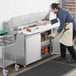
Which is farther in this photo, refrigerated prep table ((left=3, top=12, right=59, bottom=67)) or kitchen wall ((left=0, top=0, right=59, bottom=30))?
kitchen wall ((left=0, top=0, right=59, bottom=30))

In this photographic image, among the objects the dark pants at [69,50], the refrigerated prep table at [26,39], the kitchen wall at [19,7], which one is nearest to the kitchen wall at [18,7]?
the kitchen wall at [19,7]

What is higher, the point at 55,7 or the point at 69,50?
the point at 55,7

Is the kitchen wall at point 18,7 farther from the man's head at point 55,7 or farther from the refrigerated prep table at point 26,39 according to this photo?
the man's head at point 55,7

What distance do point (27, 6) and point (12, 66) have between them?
1.49 m

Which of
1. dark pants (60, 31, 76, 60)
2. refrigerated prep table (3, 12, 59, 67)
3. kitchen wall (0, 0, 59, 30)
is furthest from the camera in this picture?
dark pants (60, 31, 76, 60)

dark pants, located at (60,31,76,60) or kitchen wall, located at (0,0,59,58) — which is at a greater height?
kitchen wall, located at (0,0,59,58)

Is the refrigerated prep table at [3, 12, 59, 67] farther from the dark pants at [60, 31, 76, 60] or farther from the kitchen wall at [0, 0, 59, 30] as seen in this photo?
the dark pants at [60, 31, 76, 60]

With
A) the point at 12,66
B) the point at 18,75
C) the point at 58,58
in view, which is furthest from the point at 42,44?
the point at 18,75

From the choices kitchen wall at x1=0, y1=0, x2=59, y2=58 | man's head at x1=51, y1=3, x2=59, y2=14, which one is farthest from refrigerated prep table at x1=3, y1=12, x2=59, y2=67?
man's head at x1=51, y1=3, x2=59, y2=14

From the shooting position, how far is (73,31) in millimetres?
5828

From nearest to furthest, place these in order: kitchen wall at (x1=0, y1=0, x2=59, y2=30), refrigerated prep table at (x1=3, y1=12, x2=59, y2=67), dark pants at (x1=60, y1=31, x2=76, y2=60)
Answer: refrigerated prep table at (x1=3, y1=12, x2=59, y2=67), kitchen wall at (x1=0, y1=0, x2=59, y2=30), dark pants at (x1=60, y1=31, x2=76, y2=60)

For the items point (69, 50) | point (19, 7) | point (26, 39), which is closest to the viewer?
point (26, 39)

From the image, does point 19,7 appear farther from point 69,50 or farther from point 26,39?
point 69,50

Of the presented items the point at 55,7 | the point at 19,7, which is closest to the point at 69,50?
the point at 55,7
